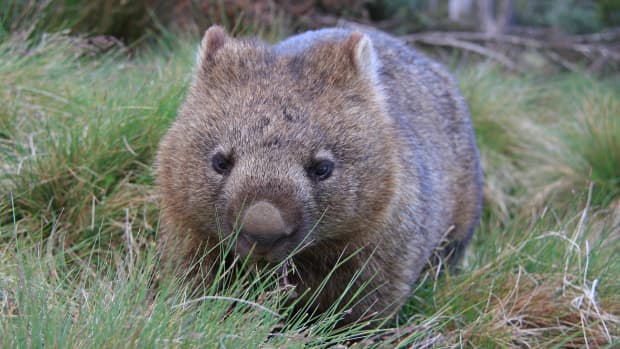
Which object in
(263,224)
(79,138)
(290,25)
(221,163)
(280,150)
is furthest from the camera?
(290,25)

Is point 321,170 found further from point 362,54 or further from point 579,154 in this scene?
point 579,154

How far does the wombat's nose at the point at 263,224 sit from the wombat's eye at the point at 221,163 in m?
0.29

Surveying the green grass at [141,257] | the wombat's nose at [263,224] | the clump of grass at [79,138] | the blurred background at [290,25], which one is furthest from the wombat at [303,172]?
the blurred background at [290,25]

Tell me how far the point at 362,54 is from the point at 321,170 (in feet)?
2.38

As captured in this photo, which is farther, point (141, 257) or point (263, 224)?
point (141, 257)

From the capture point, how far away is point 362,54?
11.2 ft

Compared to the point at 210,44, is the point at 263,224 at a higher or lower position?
lower

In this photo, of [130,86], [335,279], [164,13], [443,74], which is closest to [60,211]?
[130,86]

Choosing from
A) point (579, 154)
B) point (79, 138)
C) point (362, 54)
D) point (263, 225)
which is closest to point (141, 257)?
point (79, 138)

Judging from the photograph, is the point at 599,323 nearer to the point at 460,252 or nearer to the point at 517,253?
the point at 517,253

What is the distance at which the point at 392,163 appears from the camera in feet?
10.6

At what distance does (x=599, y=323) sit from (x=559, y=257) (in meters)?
0.50

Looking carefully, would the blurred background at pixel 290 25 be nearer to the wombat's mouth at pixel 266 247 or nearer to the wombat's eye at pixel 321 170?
the wombat's eye at pixel 321 170

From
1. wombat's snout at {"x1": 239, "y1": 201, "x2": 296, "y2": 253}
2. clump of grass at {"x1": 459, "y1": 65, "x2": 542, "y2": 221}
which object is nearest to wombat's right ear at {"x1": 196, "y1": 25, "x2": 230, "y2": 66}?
wombat's snout at {"x1": 239, "y1": 201, "x2": 296, "y2": 253}
